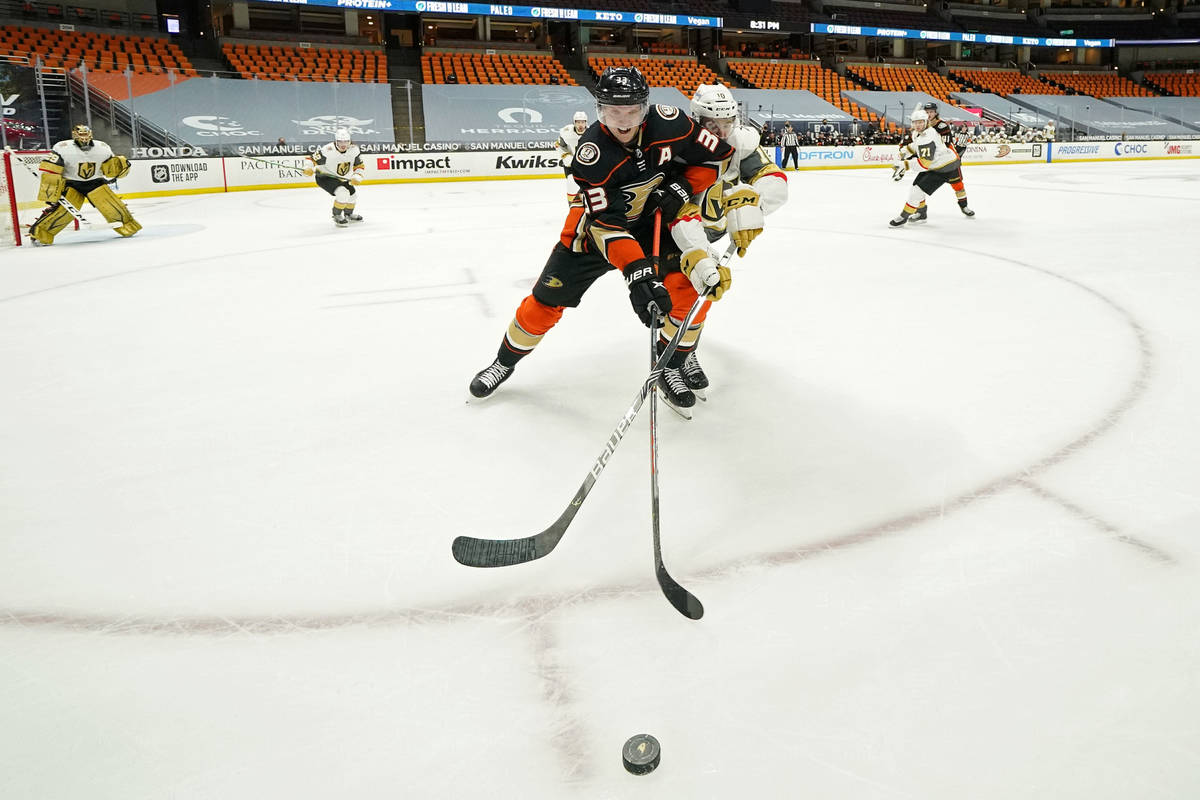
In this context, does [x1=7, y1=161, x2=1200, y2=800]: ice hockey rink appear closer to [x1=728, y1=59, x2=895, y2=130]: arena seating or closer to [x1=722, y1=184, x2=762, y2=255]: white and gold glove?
[x1=722, y1=184, x2=762, y2=255]: white and gold glove

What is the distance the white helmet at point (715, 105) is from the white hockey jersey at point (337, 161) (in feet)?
20.8

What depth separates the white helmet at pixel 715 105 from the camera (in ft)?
9.60

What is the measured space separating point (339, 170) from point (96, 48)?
1400 centimetres

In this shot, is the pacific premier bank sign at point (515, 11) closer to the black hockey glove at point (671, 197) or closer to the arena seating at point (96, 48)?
the arena seating at point (96, 48)

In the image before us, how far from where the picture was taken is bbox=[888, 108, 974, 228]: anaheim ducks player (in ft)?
23.9

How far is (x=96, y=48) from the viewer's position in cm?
1780

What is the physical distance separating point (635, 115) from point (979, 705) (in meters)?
1.80

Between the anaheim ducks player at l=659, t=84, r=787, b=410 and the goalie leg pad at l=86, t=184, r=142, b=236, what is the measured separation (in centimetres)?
666

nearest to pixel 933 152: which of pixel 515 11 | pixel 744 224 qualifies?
pixel 744 224

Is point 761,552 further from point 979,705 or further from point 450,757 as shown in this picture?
point 450,757

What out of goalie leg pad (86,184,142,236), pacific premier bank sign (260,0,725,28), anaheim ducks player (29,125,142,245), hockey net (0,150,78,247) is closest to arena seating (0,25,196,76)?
pacific premier bank sign (260,0,725,28)

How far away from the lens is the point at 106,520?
6.67 feet

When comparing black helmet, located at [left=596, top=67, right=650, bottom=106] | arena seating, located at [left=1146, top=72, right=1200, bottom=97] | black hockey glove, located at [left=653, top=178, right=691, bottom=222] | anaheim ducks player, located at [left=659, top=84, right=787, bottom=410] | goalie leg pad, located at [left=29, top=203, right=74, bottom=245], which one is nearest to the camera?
black helmet, located at [left=596, top=67, right=650, bottom=106]

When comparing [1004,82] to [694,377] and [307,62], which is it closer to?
[307,62]
